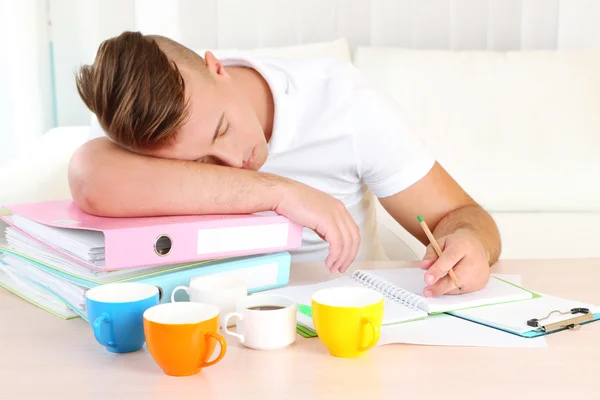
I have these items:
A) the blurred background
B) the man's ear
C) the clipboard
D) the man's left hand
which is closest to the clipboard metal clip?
the clipboard

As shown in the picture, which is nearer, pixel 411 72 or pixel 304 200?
pixel 304 200

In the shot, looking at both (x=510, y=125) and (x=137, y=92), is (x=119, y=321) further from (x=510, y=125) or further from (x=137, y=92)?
(x=510, y=125)

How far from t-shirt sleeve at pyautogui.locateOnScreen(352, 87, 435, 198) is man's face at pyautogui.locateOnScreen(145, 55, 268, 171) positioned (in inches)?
8.8

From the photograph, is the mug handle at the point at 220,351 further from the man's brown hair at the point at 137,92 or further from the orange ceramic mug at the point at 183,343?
the man's brown hair at the point at 137,92

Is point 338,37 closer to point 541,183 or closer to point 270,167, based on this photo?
point 541,183

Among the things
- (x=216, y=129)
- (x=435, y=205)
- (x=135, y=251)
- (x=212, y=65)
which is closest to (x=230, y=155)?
(x=216, y=129)

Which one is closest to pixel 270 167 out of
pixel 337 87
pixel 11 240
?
pixel 337 87

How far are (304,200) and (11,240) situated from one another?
46 centimetres

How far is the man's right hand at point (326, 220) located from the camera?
1107 mm

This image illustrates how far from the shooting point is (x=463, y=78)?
89.4 inches

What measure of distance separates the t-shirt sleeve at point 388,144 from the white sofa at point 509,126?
0.73m

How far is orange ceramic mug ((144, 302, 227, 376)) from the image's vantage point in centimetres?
74

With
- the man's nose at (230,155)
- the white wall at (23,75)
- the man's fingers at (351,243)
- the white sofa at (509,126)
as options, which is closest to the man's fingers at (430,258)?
the man's fingers at (351,243)

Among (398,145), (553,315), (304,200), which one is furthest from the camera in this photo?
(398,145)
